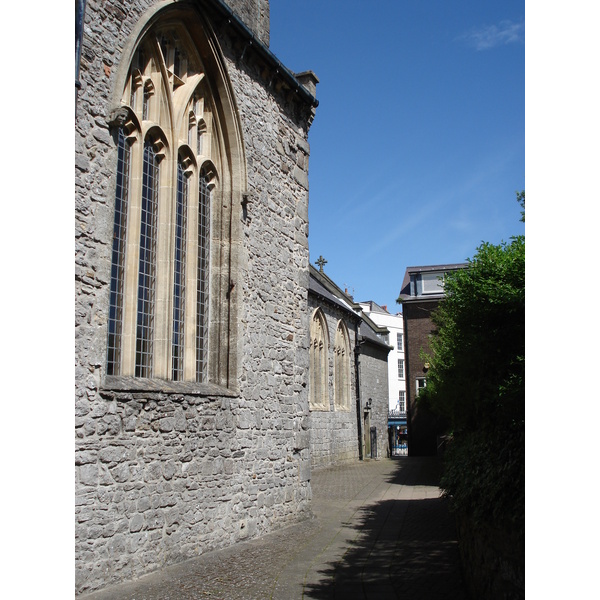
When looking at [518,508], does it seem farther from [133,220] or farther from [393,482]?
[393,482]

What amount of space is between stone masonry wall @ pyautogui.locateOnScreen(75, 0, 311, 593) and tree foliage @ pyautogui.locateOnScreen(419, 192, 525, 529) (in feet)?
10.8

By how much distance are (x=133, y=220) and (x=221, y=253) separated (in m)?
1.93

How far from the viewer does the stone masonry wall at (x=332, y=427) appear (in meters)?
21.7

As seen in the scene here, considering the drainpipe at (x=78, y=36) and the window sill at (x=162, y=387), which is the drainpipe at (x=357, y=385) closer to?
the window sill at (x=162, y=387)

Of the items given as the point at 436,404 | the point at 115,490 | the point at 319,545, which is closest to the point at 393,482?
the point at 436,404

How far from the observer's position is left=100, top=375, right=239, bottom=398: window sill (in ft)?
21.6

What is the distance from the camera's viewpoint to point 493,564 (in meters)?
4.78

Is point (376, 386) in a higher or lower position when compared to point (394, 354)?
lower

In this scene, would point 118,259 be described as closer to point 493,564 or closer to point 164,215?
point 164,215

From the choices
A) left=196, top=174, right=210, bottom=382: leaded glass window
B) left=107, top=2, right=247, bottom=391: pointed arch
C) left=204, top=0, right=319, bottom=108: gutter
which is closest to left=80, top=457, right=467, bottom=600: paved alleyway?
left=107, top=2, right=247, bottom=391: pointed arch

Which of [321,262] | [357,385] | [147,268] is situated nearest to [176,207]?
[147,268]

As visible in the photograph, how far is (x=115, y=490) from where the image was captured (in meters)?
6.46

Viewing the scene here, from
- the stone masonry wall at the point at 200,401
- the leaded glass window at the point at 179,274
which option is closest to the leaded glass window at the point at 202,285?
the leaded glass window at the point at 179,274

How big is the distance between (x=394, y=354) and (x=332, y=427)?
1395 inches
